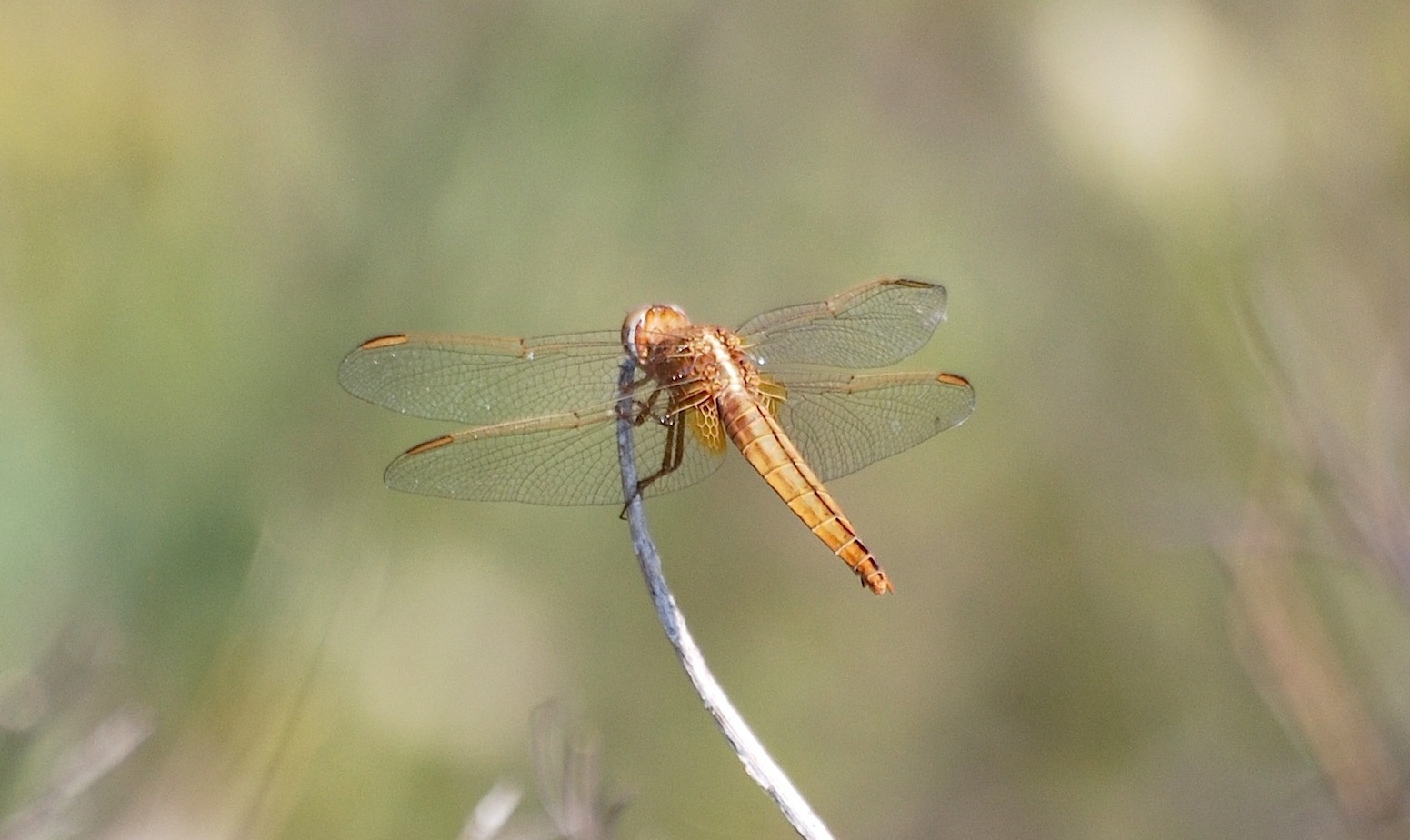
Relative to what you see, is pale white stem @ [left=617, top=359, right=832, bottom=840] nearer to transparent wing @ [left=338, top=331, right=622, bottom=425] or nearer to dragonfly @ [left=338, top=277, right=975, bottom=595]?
dragonfly @ [left=338, top=277, right=975, bottom=595]

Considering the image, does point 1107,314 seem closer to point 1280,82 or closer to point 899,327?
point 1280,82

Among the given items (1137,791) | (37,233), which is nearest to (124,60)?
(37,233)

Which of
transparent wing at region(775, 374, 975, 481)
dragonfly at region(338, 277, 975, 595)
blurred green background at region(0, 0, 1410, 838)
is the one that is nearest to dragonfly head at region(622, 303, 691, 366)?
dragonfly at region(338, 277, 975, 595)

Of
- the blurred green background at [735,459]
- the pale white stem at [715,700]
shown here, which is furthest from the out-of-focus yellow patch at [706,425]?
the blurred green background at [735,459]

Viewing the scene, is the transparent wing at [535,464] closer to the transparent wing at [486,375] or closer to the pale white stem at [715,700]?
the transparent wing at [486,375]

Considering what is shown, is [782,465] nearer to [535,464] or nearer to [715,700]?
[535,464]

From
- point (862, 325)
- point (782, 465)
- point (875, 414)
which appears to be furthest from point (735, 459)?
point (782, 465)
